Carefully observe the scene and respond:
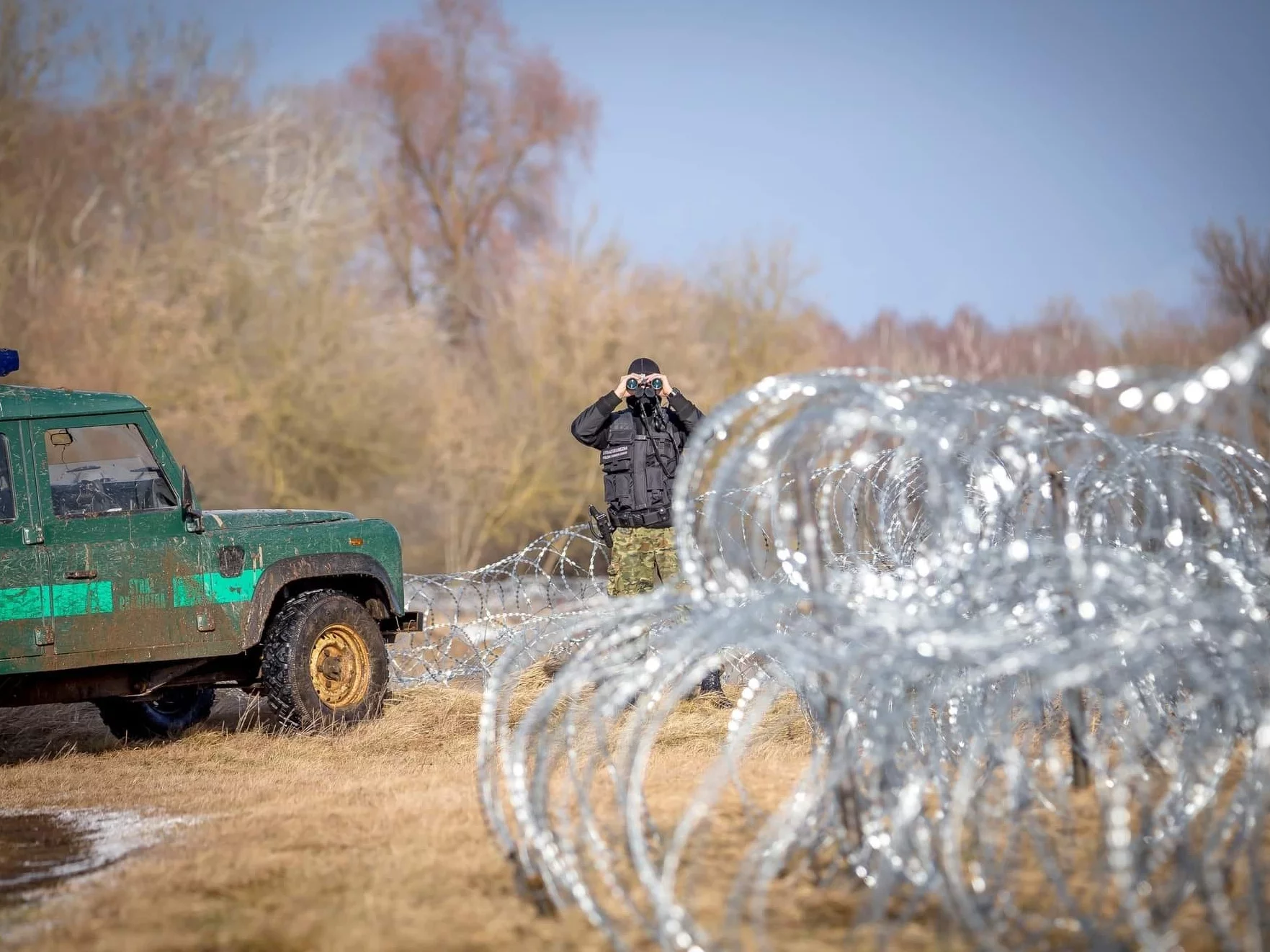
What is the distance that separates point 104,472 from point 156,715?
197cm

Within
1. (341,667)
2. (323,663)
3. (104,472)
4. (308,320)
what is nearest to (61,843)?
(104,472)

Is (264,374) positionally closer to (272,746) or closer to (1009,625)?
(272,746)

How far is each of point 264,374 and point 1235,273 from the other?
18052mm

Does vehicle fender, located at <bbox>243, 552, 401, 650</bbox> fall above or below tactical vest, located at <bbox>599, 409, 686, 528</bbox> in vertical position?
below

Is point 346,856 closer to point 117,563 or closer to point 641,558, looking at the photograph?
point 117,563

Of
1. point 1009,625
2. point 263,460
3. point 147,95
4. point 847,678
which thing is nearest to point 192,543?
point 847,678

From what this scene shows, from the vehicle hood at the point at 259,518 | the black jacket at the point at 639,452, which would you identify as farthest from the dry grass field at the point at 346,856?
the black jacket at the point at 639,452

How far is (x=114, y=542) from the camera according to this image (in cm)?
758

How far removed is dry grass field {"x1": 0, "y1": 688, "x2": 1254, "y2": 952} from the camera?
408cm

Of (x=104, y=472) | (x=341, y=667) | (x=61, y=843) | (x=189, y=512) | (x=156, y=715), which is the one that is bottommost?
(x=61, y=843)

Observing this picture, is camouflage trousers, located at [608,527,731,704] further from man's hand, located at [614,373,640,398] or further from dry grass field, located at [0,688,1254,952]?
dry grass field, located at [0,688,1254,952]

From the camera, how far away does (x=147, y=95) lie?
25.5 metres

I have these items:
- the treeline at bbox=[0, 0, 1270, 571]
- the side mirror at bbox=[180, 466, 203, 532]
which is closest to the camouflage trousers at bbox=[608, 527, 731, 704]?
the side mirror at bbox=[180, 466, 203, 532]

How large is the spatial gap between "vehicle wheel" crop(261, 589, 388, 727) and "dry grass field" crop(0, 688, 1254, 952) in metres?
0.24
